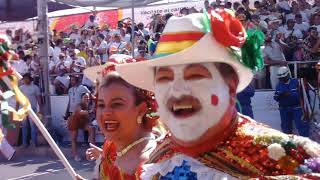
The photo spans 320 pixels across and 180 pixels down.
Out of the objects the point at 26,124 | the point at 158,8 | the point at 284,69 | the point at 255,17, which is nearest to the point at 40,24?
the point at 26,124

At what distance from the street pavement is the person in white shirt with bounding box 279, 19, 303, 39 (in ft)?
13.1

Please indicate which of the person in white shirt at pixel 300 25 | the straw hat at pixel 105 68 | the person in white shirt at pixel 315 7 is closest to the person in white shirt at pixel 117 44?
the person in white shirt at pixel 300 25

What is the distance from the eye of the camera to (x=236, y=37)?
106 inches

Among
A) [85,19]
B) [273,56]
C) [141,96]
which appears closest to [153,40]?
[273,56]

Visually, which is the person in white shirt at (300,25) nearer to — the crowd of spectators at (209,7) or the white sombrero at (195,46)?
the crowd of spectators at (209,7)

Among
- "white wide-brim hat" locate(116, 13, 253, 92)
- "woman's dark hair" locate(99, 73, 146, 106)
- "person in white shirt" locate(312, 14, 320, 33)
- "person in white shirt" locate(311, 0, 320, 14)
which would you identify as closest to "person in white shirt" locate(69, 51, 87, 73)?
"person in white shirt" locate(311, 0, 320, 14)

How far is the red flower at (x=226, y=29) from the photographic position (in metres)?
2.69

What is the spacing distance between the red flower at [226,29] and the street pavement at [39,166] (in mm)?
6372

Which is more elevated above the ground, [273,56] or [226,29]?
[226,29]

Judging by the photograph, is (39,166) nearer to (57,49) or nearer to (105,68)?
(57,49)

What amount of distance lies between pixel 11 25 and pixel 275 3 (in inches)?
387

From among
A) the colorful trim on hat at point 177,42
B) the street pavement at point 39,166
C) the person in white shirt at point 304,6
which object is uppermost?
the person in white shirt at point 304,6

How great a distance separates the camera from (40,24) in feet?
40.9

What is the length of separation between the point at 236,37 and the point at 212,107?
333mm
